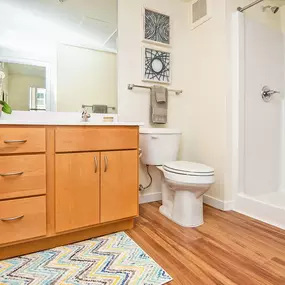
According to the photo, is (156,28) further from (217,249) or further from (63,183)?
(217,249)

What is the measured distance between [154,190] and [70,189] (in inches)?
43.1

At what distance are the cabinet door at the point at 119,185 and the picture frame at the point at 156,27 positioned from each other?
125 centimetres

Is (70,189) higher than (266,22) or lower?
lower

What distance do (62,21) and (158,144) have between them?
1273mm

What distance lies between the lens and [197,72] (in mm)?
2262

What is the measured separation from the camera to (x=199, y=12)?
2.21 meters

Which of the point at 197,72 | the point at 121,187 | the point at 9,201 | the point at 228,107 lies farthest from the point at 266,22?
the point at 9,201

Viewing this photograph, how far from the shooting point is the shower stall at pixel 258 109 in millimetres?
A: 1981

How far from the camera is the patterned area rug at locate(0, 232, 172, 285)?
1053 millimetres

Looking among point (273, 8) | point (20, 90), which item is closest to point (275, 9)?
point (273, 8)

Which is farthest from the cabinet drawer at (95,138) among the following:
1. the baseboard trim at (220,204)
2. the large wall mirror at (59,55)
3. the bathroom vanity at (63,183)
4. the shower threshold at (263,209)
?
the shower threshold at (263,209)

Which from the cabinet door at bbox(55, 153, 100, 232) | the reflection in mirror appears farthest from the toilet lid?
the reflection in mirror

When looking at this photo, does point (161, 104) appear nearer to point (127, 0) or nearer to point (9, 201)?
point (127, 0)

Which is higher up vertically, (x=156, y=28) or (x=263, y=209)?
(x=156, y=28)
